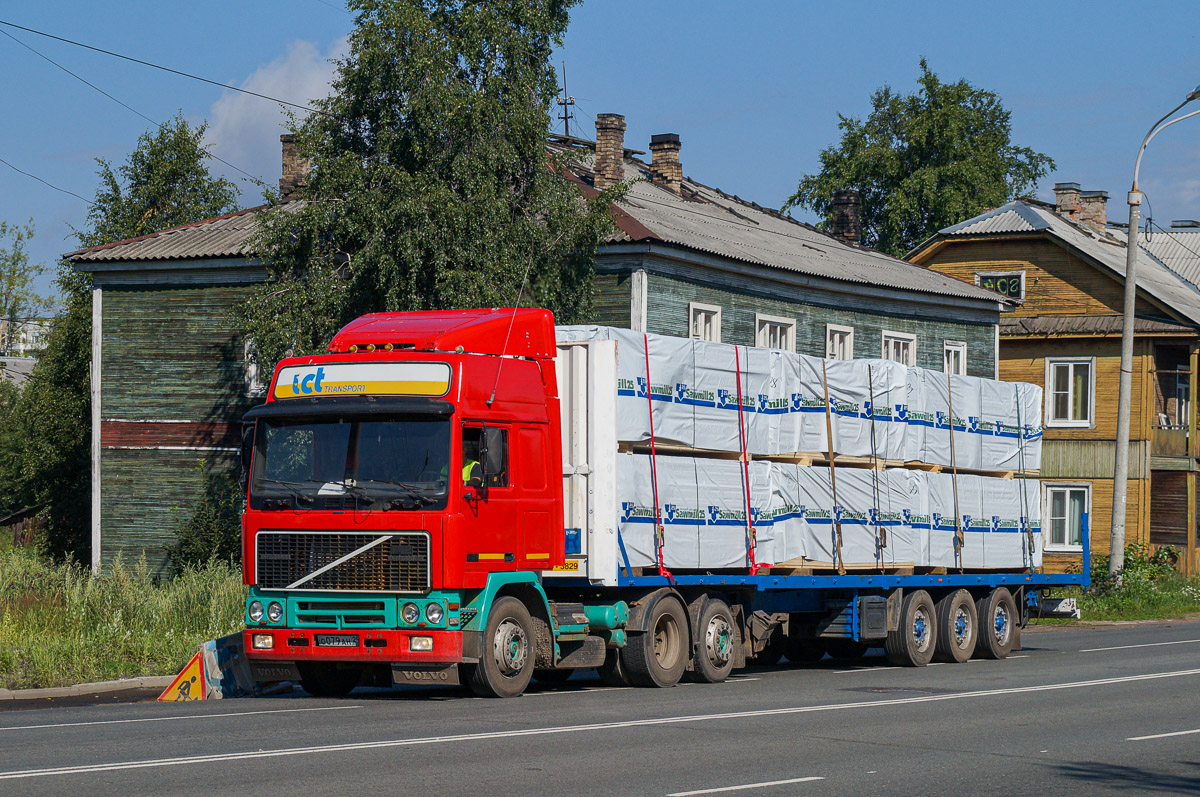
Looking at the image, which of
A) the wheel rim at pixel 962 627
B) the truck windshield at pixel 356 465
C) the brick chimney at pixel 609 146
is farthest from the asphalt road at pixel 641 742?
the brick chimney at pixel 609 146

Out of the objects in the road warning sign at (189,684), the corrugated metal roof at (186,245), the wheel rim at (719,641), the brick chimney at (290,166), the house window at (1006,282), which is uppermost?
the brick chimney at (290,166)

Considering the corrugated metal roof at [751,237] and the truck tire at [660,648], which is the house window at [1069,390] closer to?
the corrugated metal roof at [751,237]

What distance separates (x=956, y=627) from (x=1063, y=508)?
26.4 meters

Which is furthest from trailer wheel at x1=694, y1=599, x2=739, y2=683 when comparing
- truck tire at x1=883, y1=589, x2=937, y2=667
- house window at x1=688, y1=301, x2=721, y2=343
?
house window at x1=688, y1=301, x2=721, y2=343

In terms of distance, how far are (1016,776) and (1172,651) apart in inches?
512

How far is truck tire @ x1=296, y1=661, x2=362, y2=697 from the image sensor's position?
1423cm

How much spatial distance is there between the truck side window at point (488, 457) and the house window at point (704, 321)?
15200 mm

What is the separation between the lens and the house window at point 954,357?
36875 millimetres

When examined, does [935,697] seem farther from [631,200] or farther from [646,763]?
[631,200]

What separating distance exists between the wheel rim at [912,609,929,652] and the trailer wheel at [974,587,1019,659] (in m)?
1.39

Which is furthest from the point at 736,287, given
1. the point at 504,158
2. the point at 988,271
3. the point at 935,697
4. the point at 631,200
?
the point at 988,271

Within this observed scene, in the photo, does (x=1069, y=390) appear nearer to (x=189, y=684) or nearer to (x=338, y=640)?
(x=189, y=684)

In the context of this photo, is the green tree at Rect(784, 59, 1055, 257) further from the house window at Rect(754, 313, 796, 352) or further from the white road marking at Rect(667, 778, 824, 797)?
the white road marking at Rect(667, 778, 824, 797)

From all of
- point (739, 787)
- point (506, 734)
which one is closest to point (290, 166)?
point (506, 734)
